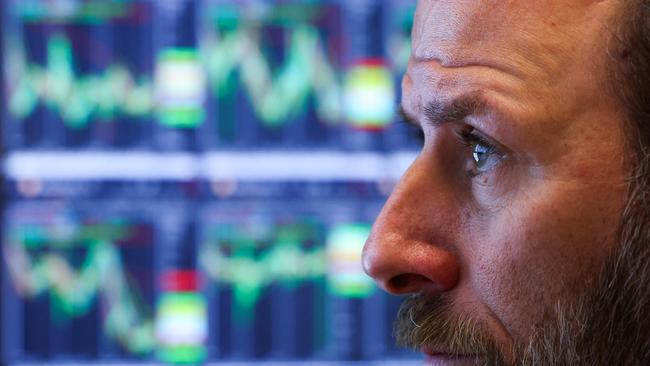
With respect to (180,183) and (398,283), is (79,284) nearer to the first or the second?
(180,183)

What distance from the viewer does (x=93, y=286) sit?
1891 millimetres

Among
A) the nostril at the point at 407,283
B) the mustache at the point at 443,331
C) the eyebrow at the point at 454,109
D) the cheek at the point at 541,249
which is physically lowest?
the mustache at the point at 443,331

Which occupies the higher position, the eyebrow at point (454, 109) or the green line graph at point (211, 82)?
the green line graph at point (211, 82)

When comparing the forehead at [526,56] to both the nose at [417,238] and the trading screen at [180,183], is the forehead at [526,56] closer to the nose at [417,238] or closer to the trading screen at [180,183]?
the nose at [417,238]

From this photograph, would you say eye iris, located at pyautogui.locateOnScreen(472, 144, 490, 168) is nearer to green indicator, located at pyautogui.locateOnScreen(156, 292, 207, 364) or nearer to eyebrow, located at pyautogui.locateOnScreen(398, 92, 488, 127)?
eyebrow, located at pyautogui.locateOnScreen(398, 92, 488, 127)

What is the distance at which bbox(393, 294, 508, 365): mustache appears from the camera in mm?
786

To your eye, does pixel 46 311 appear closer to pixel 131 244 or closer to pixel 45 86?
pixel 131 244

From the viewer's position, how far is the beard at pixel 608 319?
0.75 meters

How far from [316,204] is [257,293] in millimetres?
210

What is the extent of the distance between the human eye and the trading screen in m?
1.13

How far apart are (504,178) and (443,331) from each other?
0.44ft

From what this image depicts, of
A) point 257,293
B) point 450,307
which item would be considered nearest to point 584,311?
point 450,307

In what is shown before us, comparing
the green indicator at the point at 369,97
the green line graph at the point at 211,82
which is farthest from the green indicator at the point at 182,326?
the green indicator at the point at 369,97

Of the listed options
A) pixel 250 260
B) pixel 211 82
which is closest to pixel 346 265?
pixel 250 260
